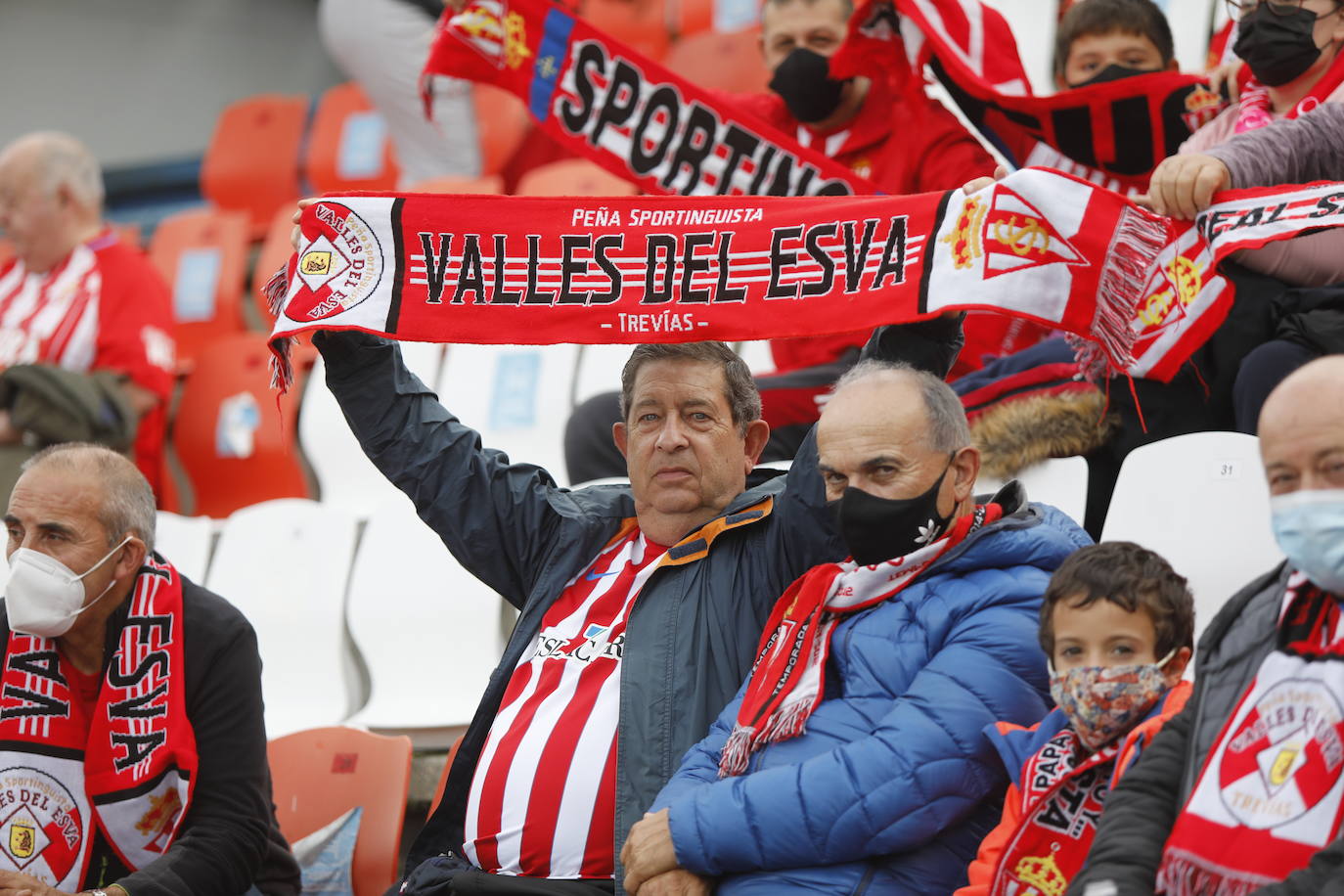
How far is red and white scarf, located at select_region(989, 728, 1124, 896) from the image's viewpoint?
84.4 inches

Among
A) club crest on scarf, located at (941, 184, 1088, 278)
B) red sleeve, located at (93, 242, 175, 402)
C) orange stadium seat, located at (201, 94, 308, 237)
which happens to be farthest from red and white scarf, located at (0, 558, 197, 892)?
orange stadium seat, located at (201, 94, 308, 237)

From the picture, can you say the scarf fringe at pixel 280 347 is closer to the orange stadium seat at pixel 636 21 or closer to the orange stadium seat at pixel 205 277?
the orange stadium seat at pixel 205 277

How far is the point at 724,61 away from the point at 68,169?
8.27 ft

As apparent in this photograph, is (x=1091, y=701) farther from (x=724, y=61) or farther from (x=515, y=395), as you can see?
(x=724, y=61)

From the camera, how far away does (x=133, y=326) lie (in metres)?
5.15

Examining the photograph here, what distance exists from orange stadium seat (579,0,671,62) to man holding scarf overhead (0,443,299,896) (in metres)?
4.52

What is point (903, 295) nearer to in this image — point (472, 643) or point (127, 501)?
point (127, 501)

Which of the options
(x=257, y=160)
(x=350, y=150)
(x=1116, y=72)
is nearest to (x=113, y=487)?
(x=1116, y=72)

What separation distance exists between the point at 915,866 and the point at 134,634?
1533 mm

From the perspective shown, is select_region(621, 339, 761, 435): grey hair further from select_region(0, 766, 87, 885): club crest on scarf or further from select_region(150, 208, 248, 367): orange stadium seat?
select_region(150, 208, 248, 367): orange stadium seat

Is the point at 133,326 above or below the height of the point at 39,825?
above

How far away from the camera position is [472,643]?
4.24 meters

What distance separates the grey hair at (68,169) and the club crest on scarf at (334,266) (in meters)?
2.62

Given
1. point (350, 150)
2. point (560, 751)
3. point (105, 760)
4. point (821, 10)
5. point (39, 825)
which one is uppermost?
point (350, 150)
